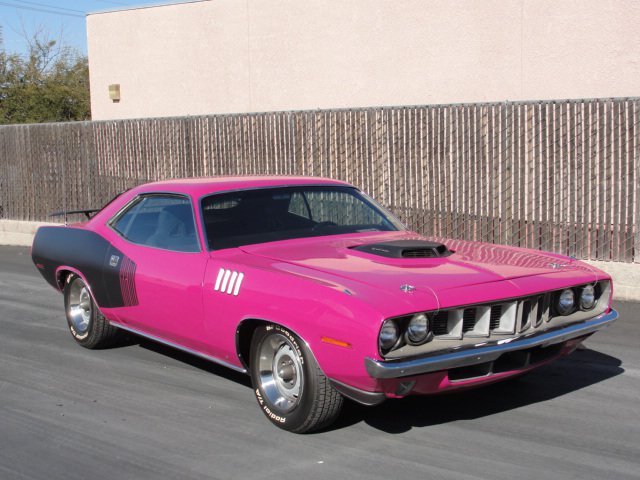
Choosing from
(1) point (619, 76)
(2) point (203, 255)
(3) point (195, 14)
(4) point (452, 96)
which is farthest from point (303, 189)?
(3) point (195, 14)

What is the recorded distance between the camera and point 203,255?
17.5 ft

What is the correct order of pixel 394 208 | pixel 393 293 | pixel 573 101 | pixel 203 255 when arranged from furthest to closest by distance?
pixel 394 208, pixel 573 101, pixel 203 255, pixel 393 293

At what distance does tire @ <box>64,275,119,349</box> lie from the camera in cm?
670

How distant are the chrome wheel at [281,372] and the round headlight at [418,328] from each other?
0.68 m

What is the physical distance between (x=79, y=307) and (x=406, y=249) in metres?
3.29

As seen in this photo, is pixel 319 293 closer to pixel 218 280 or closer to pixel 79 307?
pixel 218 280

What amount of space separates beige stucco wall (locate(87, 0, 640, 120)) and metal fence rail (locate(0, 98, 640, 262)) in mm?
4736

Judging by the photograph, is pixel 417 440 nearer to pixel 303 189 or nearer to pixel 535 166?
pixel 303 189

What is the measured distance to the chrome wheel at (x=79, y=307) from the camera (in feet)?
22.6

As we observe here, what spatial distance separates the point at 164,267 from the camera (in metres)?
5.61

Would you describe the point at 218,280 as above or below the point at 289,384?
above

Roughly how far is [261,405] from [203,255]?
108 cm

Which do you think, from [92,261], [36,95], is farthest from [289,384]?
[36,95]

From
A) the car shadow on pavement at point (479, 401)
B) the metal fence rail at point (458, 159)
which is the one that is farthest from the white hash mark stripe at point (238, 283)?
the metal fence rail at point (458, 159)
